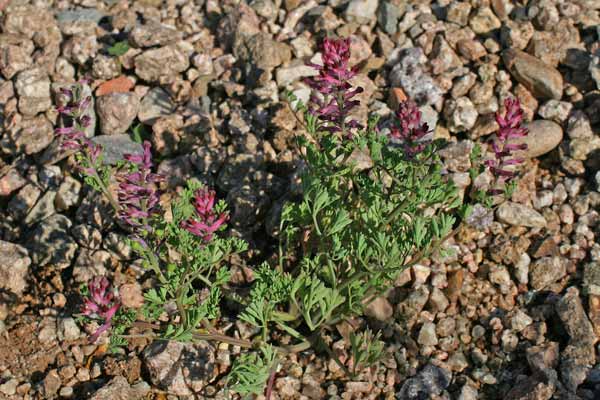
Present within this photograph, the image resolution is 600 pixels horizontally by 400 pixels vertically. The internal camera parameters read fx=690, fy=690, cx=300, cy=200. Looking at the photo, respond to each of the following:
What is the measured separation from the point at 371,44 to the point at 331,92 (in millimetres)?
2611

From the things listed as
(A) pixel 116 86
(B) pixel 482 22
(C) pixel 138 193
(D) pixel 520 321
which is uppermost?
(C) pixel 138 193

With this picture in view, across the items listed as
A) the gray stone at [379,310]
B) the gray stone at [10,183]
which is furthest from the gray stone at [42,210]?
the gray stone at [379,310]

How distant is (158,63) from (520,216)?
12.4 feet

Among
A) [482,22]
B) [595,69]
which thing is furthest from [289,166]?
[595,69]

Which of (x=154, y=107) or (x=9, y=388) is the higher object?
(x=154, y=107)

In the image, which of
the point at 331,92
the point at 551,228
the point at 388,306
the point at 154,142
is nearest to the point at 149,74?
the point at 154,142

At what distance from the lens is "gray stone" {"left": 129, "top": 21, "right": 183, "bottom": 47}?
705 cm

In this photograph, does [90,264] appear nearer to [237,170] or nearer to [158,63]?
[237,170]

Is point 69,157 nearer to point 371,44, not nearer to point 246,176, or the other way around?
point 246,176

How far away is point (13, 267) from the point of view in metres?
5.75

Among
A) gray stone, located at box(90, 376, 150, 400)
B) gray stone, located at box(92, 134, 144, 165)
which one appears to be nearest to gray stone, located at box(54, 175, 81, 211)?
gray stone, located at box(92, 134, 144, 165)

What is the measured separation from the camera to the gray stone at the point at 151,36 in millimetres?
7051

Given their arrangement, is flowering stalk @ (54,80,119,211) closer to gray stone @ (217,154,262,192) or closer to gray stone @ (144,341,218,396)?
gray stone @ (144,341,218,396)

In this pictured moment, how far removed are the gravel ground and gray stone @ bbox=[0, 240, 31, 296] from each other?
14mm
